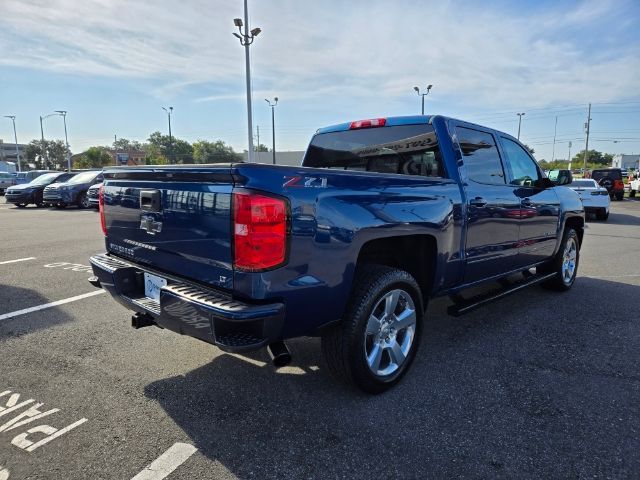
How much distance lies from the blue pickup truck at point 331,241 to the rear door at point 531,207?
8 centimetres

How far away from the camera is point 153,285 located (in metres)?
2.86

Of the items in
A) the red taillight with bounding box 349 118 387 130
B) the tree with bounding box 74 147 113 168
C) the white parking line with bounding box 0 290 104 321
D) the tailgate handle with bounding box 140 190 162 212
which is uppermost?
the tree with bounding box 74 147 113 168

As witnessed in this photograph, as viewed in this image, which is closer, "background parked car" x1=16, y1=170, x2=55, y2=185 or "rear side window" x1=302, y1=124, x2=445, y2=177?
"rear side window" x1=302, y1=124, x2=445, y2=177

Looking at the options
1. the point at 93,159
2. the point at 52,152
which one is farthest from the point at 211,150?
the point at 52,152

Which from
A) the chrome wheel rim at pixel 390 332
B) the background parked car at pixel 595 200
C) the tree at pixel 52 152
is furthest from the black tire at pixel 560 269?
the tree at pixel 52 152

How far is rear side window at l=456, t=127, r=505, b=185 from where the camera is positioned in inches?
147

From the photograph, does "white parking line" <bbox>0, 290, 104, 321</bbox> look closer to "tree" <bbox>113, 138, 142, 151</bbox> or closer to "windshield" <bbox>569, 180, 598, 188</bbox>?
"windshield" <bbox>569, 180, 598, 188</bbox>

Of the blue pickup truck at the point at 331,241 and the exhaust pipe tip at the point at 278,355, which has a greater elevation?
the blue pickup truck at the point at 331,241

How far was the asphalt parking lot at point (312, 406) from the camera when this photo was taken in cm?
225

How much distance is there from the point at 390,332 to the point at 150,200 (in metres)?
1.83

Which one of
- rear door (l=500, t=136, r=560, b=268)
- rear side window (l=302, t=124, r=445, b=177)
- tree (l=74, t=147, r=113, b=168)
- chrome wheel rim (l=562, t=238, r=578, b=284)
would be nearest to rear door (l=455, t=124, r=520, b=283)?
rear door (l=500, t=136, r=560, b=268)

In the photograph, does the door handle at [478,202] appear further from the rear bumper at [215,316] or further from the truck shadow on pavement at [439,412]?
the rear bumper at [215,316]

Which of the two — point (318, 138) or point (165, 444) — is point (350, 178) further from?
point (318, 138)

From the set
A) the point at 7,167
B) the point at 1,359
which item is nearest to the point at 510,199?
the point at 1,359
